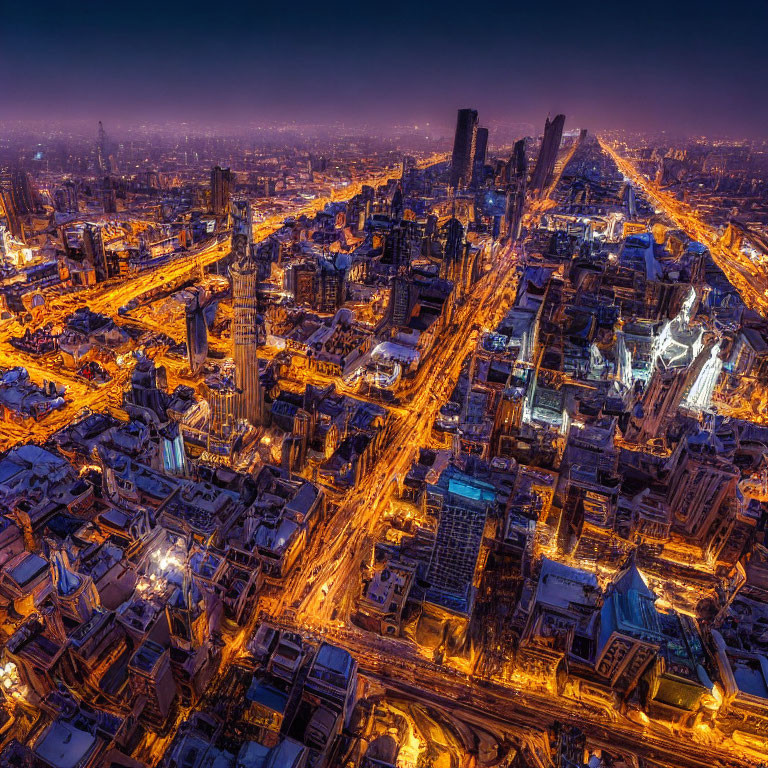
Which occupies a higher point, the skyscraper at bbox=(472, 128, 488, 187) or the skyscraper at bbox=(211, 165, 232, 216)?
the skyscraper at bbox=(472, 128, 488, 187)

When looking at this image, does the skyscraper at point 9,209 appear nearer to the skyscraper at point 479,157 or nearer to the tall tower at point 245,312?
the tall tower at point 245,312

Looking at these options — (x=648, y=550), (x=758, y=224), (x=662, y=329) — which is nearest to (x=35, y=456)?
(x=648, y=550)

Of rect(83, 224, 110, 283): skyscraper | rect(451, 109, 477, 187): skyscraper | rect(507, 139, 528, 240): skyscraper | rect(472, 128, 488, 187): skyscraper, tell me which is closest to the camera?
rect(83, 224, 110, 283): skyscraper

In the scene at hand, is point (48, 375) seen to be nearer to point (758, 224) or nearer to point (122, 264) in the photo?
point (122, 264)

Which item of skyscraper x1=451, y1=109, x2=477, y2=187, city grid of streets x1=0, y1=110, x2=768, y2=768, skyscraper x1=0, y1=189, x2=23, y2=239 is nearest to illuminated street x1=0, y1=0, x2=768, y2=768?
city grid of streets x1=0, y1=110, x2=768, y2=768

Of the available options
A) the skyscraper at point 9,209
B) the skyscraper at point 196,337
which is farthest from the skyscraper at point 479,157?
the skyscraper at point 196,337

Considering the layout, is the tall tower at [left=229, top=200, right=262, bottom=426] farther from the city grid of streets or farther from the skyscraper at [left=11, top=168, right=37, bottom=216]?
the skyscraper at [left=11, top=168, right=37, bottom=216]
